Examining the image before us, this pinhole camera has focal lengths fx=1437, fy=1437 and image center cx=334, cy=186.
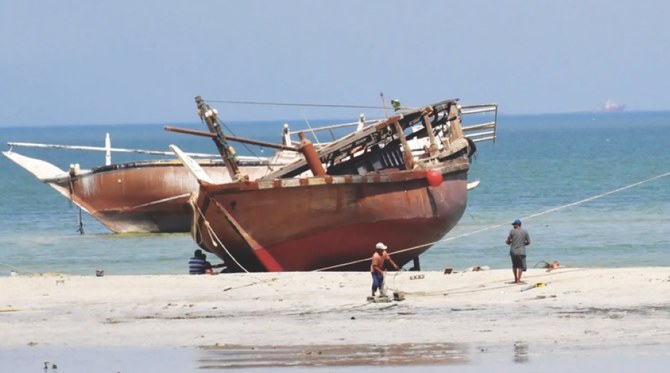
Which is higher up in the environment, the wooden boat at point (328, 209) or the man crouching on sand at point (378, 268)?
the wooden boat at point (328, 209)

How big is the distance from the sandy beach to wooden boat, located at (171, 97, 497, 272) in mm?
1427

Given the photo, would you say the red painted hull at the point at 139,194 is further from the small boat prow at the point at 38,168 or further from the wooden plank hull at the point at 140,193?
the small boat prow at the point at 38,168

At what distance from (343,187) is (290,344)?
8720 mm

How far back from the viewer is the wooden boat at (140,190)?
143ft

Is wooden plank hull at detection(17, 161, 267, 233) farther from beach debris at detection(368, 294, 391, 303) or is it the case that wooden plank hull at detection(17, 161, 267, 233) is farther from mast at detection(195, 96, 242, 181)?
beach debris at detection(368, 294, 391, 303)

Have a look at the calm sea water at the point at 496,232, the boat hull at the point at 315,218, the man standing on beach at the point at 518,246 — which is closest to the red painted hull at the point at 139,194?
the calm sea water at the point at 496,232

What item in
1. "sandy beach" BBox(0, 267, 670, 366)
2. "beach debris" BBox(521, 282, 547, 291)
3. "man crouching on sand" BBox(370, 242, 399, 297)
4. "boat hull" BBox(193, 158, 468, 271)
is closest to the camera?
"sandy beach" BBox(0, 267, 670, 366)

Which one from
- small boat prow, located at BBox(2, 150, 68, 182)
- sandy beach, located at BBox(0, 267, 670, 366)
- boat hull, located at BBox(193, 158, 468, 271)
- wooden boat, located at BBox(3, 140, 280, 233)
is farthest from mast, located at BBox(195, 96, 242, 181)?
small boat prow, located at BBox(2, 150, 68, 182)

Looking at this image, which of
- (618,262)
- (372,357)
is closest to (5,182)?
(618,262)

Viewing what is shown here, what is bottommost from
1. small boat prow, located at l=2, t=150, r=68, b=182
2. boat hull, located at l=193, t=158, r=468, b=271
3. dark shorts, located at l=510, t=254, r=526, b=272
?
dark shorts, located at l=510, t=254, r=526, b=272

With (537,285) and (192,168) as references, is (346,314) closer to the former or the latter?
(537,285)

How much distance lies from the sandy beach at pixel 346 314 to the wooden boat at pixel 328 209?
1427mm

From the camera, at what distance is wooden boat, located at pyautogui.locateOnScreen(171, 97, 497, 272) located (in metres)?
26.5

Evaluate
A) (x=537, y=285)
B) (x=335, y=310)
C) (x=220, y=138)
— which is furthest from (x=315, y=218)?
(x=335, y=310)
